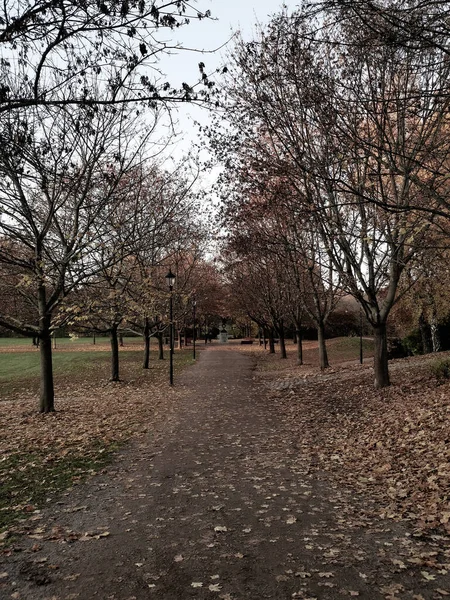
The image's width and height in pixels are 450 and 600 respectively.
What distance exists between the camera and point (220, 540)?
454 centimetres

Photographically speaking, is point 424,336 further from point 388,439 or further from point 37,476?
point 37,476

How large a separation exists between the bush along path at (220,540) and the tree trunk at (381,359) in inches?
237

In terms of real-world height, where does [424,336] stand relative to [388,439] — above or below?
above

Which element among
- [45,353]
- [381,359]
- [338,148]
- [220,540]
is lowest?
[220,540]

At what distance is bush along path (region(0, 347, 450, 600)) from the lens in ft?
12.1

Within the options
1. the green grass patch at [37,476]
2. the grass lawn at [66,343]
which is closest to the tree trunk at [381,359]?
the green grass patch at [37,476]

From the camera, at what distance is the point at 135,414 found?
12.3 meters

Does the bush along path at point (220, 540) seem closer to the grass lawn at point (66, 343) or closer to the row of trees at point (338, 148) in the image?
the row of trees at point (338, 148)

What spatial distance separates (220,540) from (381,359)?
989cm

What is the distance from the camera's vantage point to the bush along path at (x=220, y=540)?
3688 millimetres

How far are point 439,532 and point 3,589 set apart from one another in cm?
390

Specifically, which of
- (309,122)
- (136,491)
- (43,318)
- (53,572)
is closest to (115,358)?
(43,318)

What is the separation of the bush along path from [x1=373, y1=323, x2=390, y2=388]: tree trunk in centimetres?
603

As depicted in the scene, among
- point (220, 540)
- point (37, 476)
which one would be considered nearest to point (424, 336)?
point (37, 476)
